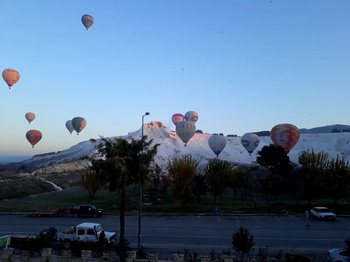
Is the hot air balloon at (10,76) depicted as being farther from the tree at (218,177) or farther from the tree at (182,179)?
the tree at (218,177)

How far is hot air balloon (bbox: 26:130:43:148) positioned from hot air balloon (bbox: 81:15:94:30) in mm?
37156

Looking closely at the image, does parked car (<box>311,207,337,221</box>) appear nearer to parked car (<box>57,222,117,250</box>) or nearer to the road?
the road

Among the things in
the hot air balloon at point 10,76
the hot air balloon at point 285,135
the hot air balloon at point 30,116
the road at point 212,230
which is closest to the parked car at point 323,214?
the road at point 212,230

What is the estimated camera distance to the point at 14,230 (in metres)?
24.8

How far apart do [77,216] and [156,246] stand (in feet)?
51.4

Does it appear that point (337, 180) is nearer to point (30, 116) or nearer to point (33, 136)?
point (33, 136)

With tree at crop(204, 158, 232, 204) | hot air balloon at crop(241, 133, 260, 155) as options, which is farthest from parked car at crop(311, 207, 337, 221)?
hot air balloon at crop(241, 133, 260, 155)

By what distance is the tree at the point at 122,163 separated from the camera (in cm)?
1572

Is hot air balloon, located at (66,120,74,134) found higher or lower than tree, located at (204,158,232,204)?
higher

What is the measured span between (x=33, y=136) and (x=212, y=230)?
7459cm

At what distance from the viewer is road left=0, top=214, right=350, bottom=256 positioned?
61.0ft

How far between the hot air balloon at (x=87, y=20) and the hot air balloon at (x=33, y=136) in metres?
37.2

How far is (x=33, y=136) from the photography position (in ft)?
277

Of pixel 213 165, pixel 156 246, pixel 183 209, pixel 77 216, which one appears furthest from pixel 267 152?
pixel 156 246
